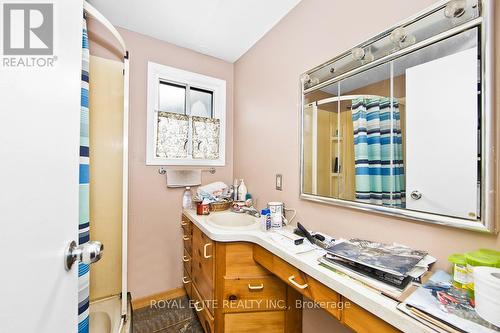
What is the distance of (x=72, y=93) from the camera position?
63 centimetres

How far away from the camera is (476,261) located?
0.62 m

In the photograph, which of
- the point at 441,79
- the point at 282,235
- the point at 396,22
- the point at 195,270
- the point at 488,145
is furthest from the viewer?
the point at 195,270

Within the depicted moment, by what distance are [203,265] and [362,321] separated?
1.07 metres

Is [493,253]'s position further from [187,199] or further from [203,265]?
[187,199]

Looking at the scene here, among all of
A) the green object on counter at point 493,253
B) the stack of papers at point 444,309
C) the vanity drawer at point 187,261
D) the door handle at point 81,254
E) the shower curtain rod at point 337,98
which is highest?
the shower curtain rod at point 337,98

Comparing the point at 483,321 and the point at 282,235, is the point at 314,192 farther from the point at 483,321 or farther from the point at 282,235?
the point at 483,321

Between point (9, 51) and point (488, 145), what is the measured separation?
4.37 feet

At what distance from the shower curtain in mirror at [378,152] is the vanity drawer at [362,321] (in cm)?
49

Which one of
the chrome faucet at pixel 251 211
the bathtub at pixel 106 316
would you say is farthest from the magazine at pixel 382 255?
the bathtub at pixel 106 316

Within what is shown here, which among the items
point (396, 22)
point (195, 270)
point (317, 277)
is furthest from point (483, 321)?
point (195, 270)

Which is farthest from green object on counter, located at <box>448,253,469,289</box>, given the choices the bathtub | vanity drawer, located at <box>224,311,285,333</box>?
the bathtub

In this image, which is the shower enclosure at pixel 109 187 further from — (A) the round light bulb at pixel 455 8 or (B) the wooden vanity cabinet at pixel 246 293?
(A) the round light bulb at pixel 455 8

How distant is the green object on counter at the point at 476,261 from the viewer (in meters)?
0.62

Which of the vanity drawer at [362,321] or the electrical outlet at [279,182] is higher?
the electrical outlet at [279,182]
